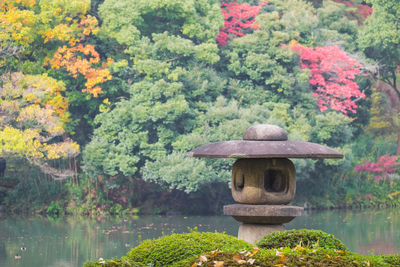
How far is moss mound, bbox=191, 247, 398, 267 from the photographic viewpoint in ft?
18.5

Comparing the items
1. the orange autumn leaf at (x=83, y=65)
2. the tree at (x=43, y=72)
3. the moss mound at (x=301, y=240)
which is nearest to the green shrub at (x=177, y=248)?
the moss mound at (x=301, y=240)

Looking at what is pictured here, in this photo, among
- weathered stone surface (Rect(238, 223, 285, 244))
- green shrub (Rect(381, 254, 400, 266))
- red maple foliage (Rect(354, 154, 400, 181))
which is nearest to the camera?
green shrub (Rect(381, 254, 400, 266))

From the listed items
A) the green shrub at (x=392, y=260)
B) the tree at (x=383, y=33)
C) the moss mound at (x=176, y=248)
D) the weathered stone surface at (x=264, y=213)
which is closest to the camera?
the green shrub at (x=392, y=260)

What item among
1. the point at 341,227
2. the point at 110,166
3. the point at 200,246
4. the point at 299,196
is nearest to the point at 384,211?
the point at 299,196

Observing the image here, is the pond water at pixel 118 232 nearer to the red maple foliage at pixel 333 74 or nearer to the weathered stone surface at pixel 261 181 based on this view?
the red maple foliage at pixel 333 74

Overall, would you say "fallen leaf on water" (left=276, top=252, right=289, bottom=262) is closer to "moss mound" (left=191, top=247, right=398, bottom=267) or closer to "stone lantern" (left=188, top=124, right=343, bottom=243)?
"moss mound" (left=191, top=247, right=398, bottom=267)

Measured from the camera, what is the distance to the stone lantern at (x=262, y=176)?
10.3 m

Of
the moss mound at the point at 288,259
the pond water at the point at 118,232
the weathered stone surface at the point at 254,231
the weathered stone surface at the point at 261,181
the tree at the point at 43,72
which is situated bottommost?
the pond water at the point at 118,232

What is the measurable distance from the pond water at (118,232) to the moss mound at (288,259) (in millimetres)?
8737

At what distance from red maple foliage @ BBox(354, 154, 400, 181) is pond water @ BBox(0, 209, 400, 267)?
5.94ft

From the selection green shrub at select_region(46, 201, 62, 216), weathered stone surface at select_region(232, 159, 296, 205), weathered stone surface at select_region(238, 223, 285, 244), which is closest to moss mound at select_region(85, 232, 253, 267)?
weathered stone surface at select_region(238, 223, 285, 244)

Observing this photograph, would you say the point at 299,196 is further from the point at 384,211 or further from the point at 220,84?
the point at 220,84

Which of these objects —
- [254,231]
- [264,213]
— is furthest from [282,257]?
[254,231]

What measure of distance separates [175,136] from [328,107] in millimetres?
6132
